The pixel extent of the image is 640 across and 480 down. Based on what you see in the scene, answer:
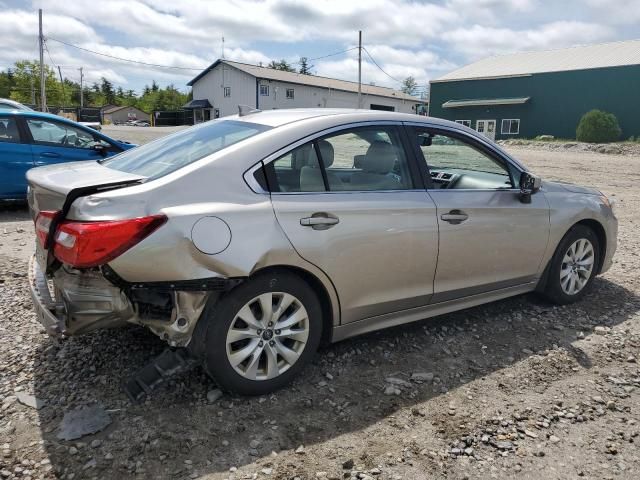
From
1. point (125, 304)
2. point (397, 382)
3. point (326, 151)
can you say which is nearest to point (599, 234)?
point (397, 382)

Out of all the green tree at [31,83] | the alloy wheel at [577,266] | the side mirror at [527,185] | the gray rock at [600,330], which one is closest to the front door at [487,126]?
the alloy wheel at [577,266]

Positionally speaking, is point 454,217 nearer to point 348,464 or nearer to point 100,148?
point 348,464

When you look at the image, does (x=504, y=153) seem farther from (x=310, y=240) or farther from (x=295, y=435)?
(x=295, y=435)

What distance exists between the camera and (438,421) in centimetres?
299

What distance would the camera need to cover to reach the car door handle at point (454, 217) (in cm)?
365

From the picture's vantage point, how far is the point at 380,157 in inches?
144

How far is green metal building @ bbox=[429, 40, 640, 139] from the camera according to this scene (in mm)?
36938

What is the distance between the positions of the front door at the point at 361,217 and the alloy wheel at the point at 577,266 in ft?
5.42

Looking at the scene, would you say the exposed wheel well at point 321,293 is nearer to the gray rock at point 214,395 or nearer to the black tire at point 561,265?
the gray rock at point 214,395

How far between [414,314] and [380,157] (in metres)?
1.13

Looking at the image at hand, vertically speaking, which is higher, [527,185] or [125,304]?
[527,185]

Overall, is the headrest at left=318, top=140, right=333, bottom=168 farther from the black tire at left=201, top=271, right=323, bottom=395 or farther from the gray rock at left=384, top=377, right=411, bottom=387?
the gray rock at left=384, top=377, right=411, bottom=387

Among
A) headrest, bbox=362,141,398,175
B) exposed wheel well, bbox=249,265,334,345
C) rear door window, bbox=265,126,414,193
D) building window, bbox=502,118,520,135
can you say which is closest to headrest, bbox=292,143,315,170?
rear door window, bbox=265,126,414,193

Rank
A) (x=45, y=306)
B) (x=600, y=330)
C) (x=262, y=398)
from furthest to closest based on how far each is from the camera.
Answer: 1. (x=600, y=330)
2. (x=262, y=398)
3. (x=45, y=306)
